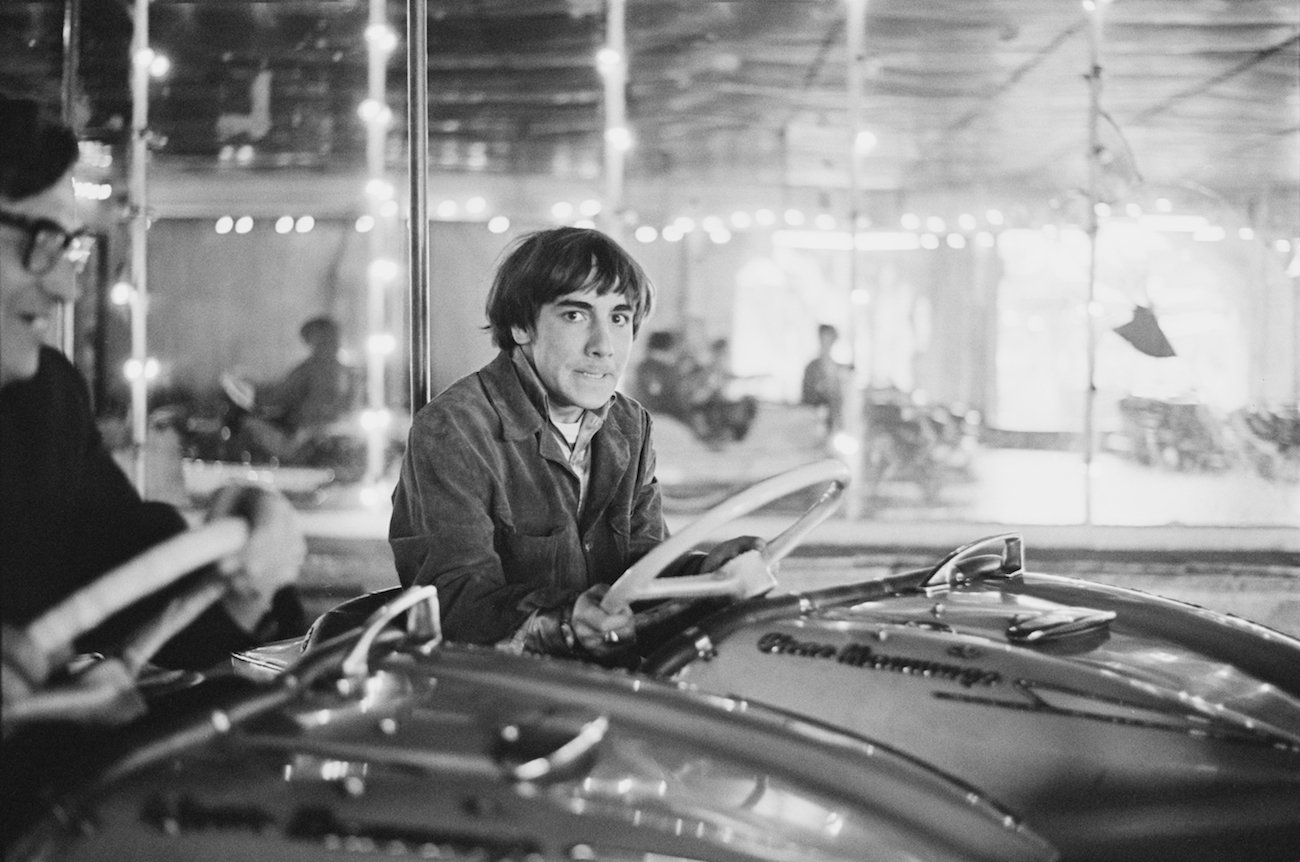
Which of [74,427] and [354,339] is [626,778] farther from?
[354,339]

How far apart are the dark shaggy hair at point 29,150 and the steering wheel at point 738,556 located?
770 mm

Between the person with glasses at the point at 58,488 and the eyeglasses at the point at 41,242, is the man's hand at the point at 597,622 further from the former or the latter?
the eyeglasses at the point at 41,242

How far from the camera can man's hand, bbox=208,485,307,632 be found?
3.70 feet

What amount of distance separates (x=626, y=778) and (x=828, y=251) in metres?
7.05

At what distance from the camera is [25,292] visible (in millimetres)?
1169

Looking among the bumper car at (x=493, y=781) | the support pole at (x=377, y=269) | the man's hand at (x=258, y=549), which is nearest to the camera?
the bumper car at (x=493, y=781)

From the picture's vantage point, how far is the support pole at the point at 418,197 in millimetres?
2133

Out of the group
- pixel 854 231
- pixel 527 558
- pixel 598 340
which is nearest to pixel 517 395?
pixel 598 340

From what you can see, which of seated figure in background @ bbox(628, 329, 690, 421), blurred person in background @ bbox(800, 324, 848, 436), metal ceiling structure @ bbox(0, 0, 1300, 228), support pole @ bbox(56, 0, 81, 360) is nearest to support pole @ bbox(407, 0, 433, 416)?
support pole @ bbox(56, 0, 81, 360)

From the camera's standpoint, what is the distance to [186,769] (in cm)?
102

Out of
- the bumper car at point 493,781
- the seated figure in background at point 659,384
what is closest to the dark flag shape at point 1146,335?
the seated figure in background at point 659,384

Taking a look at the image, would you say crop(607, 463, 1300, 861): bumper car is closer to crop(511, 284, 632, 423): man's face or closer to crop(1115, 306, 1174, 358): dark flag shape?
crop(511, 284, 632, 423): man's face

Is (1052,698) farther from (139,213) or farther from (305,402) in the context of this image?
(305,402)

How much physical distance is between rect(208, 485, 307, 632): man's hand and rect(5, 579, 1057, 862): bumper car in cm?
8
